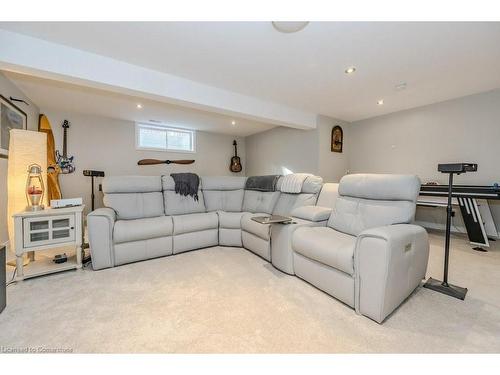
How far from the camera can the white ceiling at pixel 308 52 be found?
1.81 metres

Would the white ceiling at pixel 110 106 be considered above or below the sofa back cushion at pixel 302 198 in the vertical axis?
above

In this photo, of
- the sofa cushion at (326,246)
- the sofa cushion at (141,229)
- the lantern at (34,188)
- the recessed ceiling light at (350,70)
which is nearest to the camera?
the sofa cushion at (326,246)

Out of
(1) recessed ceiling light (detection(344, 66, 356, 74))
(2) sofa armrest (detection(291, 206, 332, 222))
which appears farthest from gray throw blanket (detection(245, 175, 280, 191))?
(1) recessed ceiling light (detection(344, 66, 356, 74))

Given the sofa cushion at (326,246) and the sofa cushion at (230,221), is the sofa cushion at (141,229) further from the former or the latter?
the sofa cushion at (326,246)

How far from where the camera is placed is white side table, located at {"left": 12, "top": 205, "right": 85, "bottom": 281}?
197 cm

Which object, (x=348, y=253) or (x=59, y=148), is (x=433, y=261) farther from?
(x=59, y=148)

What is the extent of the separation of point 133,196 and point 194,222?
3.01 feet

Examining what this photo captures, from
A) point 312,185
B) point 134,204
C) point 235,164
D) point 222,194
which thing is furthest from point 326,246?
point 235,164

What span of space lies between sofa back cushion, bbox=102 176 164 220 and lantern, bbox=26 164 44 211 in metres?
0.61

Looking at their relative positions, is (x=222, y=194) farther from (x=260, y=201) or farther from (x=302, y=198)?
(x=302, y=198)

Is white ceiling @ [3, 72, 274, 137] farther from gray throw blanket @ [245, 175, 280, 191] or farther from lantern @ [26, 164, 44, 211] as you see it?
gray throw blanket @ [245, 175, 280, 191]

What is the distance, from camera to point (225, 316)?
4.92 feet

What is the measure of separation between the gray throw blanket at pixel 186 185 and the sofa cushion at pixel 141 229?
0.60m

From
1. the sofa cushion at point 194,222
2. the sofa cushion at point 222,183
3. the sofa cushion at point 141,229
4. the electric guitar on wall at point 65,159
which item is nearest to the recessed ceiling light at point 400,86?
the sofa cushion at point 222,183
